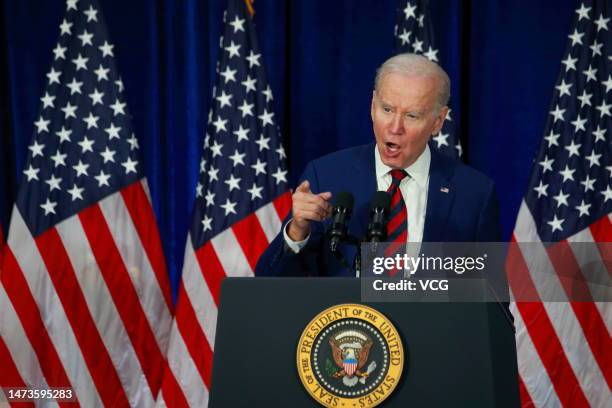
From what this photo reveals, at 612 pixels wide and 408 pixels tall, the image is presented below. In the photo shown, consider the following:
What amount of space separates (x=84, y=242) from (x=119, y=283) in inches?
11.3

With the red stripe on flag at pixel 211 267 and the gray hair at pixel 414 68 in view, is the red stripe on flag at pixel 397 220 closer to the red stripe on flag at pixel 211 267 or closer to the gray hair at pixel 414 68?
the gray hair at pixel 414 68

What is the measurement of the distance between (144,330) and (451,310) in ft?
9.85

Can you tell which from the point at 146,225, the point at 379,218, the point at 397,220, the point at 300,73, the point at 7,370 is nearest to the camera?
the point at 379,218

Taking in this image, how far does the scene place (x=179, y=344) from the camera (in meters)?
4.55

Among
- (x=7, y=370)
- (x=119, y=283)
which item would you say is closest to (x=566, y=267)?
(x=119, y=283)

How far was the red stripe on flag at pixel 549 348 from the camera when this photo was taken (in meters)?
4.43

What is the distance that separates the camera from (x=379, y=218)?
209 centimetres

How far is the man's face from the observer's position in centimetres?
281

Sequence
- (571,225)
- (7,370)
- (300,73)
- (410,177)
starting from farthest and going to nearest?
1. (300,73)
2. (571,225)
3. (7,370)
4. (410,177)

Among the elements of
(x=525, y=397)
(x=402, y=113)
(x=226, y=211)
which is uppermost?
(x=402, y=113)

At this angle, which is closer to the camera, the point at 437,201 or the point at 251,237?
the point at 437,201

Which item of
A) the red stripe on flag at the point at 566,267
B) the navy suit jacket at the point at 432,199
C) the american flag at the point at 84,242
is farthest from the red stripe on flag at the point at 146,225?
the red stripe on flag at the point at 566,267

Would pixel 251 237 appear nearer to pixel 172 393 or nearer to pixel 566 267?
pixel 172 393

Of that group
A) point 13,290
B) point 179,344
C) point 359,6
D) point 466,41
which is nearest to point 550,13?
point 466,41
